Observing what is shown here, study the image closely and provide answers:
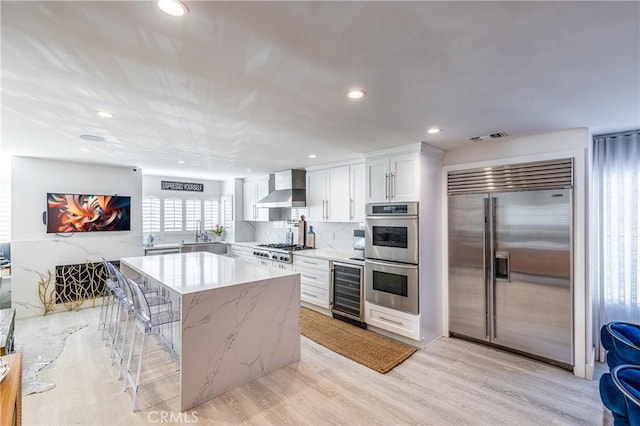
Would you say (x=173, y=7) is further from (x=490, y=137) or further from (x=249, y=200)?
(x=249, y=200)

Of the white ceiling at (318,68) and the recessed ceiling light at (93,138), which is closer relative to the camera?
the white ceiling at (318,68)

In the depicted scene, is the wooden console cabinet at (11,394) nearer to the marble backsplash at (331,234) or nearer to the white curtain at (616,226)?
the marble backsplash at (331,234)

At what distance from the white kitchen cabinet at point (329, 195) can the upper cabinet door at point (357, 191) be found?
7cm

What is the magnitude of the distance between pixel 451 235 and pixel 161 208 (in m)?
6.05

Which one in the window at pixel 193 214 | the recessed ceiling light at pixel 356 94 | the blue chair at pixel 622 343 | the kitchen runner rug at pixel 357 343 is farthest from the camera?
the window at pixel 193 214

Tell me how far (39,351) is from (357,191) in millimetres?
4253

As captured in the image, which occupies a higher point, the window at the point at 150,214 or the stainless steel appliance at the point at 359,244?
the window at the point at 150,214

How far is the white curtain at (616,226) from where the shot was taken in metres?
2.92

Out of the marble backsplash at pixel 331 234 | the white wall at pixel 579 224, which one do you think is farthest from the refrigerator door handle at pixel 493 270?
the marble backsplash at pixel 331 234

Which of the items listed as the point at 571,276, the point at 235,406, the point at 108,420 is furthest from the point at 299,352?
the point at 571,276

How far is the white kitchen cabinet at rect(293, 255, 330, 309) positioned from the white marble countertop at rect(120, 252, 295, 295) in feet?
4.42

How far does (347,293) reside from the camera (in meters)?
4.19

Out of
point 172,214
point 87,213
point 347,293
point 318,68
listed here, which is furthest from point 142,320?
point 172,214

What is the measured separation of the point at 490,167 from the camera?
338 centimetres
